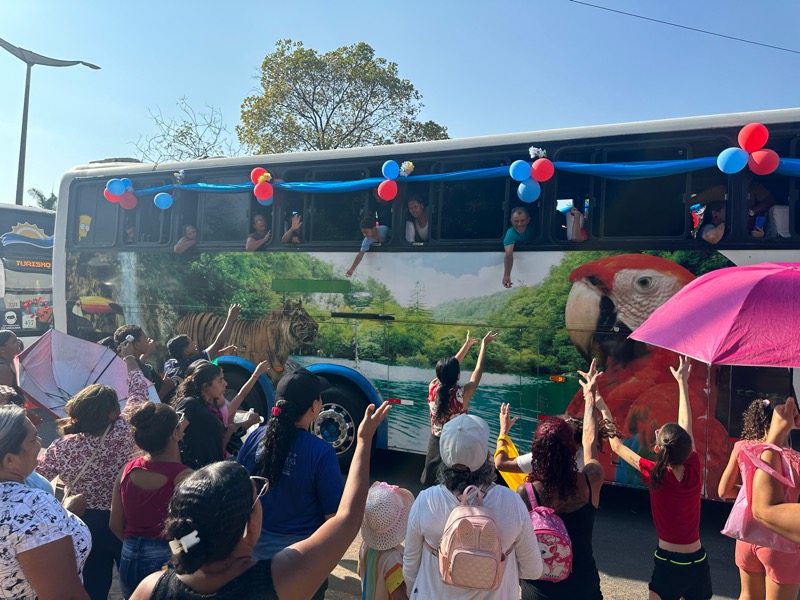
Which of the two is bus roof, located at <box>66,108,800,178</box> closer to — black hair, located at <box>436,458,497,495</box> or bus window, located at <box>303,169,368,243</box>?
bus window, located at <box>303,169,368,243</box>

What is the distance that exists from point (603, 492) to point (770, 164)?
3.83m

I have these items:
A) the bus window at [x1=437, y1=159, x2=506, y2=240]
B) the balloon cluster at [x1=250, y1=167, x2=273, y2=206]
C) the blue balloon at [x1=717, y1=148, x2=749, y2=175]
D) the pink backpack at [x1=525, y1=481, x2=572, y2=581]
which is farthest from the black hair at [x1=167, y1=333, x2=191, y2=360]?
the blue balloon at [x1=717, y1=148, x2=749, y2=175]

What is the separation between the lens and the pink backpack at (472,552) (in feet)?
7.52

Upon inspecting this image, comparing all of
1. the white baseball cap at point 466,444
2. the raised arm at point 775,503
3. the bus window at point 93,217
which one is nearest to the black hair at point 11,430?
the white baseball cap at point 466,444

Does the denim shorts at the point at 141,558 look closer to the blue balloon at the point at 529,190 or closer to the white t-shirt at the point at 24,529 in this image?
the white t-shirt at the point at 24,529

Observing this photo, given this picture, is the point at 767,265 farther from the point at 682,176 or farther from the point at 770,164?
the point at 682,176

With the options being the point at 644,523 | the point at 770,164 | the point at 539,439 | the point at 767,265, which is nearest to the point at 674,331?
the point at 767,265

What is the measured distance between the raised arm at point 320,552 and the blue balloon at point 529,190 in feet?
14.0

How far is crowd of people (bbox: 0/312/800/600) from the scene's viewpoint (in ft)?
6.16

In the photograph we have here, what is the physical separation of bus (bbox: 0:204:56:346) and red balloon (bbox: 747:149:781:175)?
42.8 ft

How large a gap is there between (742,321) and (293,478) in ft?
7.30

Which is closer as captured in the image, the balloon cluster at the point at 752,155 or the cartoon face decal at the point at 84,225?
the balloon cluster at the point at 752,155

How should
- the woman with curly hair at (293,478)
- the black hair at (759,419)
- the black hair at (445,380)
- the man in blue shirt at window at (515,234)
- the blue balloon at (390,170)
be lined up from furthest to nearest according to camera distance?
the blue balloon at (390,170) < the man in blue shirt at window at (515,234) < the black hair at (445,380) < the black hair at (759,419) < the woman with curly hair at (293,478)

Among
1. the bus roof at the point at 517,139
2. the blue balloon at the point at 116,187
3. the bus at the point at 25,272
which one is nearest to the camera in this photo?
the bus roof at the point at 517,139
